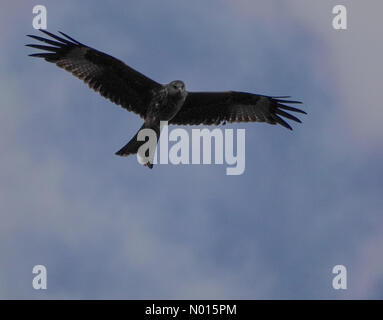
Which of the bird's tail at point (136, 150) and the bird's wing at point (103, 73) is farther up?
the bird's wing at point (103, 73)

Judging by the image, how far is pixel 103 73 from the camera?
11.5 m

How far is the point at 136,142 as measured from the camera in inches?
429

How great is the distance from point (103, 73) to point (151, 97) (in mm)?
736

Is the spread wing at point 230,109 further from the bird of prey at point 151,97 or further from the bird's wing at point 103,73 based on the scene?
the bird's wing at point 103,73

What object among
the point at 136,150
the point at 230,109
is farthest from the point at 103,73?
the point at 230,109

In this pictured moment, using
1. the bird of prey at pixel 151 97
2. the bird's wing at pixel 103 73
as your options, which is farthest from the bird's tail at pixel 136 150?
the bird's wing at pixel 103 73

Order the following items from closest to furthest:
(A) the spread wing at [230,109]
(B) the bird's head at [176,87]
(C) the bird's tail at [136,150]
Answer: (C) the bird's tail at [136,150] < (B) the bird's head at [176,87] < (A) the spread wing at [230,109]

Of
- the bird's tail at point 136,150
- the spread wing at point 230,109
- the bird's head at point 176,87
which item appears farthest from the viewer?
the spread wing at point 230,109

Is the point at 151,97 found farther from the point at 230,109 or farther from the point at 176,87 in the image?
the point at 230,109

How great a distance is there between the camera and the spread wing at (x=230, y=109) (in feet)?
38.5

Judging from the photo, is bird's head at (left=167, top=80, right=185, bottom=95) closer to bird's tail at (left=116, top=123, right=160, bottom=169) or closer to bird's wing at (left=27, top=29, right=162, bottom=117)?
bird's wing at (left=27, top=29, right=162, bottom=117)

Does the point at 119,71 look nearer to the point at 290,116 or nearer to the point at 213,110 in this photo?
the point at 213,110
